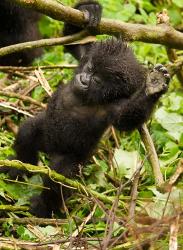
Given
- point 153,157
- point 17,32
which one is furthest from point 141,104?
point 17,32

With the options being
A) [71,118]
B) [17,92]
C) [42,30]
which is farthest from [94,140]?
[42,30]

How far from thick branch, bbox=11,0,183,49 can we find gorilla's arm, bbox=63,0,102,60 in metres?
0.05

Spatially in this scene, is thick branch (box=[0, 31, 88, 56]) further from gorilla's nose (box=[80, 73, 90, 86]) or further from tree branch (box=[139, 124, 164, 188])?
tree branch (box=[139, 124, 164, 188])

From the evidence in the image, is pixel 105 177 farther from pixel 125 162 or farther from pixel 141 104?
pixel 141 104

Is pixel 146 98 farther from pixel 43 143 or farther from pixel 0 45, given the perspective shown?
pixel 0 45

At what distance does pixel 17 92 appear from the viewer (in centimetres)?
559

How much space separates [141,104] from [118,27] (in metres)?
0.58

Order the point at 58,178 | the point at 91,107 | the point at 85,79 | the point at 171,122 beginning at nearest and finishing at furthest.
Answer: the point at 58,178 → the point at 85,79 → the point at 91,107 → the point at 171,122

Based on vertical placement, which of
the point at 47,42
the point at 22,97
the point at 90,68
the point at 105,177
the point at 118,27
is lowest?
the point at 105,177

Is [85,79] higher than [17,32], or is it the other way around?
[85,79]

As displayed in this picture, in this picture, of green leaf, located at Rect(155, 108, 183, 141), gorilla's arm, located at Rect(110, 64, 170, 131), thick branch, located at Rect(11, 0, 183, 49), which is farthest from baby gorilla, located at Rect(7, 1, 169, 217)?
green leaf, located at Rect(155, 108, 183, 141)

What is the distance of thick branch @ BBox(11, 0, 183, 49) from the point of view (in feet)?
13.1

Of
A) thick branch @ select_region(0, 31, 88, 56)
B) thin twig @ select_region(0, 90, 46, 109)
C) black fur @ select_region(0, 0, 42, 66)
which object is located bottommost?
thin twig @ select_region(0, 90, 46, 109)

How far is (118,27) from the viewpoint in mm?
4406
